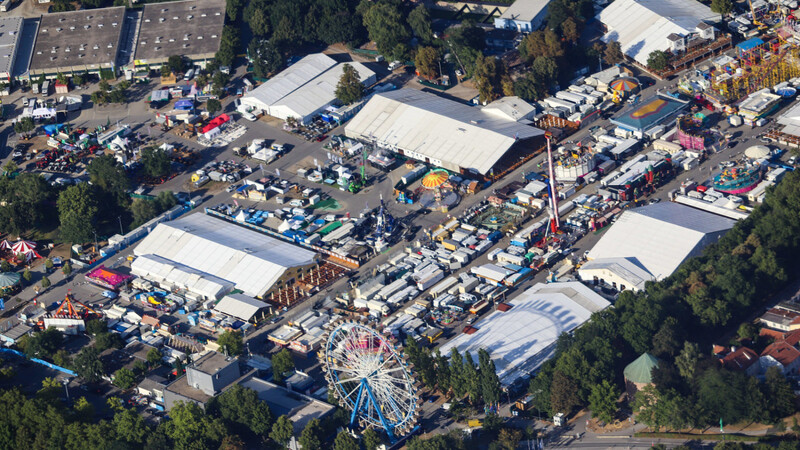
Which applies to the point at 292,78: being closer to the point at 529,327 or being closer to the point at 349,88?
the point at 349,88

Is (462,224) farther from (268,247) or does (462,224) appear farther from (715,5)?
(715,5)

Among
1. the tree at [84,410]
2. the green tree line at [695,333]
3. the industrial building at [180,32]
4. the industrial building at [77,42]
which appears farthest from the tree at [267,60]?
the green tree line at [695,333]

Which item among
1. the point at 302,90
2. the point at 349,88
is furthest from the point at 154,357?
the point at 302,90

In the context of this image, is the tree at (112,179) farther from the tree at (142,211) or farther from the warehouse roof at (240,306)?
the warehouse roof at (240,306)

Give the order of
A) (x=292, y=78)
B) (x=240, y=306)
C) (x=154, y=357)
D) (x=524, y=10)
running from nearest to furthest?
(x=154, y=357), (x=240, y=306), (x=292, y=78), (x=524, y=10)

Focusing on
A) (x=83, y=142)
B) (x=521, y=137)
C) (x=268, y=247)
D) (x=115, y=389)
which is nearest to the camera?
(x=115, y=389)

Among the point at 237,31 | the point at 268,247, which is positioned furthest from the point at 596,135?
the point at 237,31

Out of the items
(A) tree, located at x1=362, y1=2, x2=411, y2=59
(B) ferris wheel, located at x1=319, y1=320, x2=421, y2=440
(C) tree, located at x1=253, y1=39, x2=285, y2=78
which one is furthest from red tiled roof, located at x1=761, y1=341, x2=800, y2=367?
(C) tree, located at x1=253, y1=39, x2=285, y2=78
